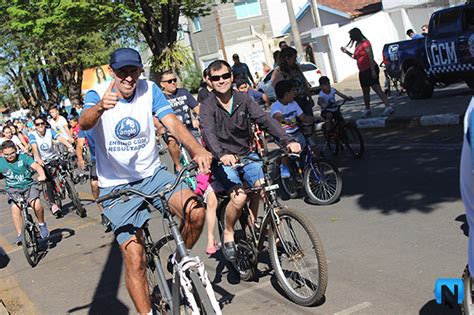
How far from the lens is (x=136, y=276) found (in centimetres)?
478

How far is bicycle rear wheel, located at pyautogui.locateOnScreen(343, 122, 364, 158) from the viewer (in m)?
10.9

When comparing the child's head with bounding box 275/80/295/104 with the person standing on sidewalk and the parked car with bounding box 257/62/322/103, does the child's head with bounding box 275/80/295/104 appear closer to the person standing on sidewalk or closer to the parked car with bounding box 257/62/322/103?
the person standing on sidewalk

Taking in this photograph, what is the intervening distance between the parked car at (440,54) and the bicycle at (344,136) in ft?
19.4

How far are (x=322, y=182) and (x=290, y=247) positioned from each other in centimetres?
347

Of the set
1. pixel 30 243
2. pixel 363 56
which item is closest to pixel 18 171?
pixel 30 243

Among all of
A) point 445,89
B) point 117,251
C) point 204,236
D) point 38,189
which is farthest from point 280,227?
point 445,89

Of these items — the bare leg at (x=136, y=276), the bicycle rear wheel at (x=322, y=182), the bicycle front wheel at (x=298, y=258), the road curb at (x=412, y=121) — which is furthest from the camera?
the road curb at (x=412, y=121)

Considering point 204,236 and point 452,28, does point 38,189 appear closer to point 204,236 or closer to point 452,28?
point 204,236

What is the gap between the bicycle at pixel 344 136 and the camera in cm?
1089

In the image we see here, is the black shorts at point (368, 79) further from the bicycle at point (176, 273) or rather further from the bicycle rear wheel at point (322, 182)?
the bicycle at point (176, 273)

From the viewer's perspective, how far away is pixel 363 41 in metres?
14.3

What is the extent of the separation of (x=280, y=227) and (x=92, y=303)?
2.49 meters

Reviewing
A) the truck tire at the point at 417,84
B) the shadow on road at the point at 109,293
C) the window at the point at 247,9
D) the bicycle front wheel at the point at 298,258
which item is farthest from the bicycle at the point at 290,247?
the window at the point at 247,9

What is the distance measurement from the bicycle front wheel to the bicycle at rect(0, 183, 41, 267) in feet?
16.5
